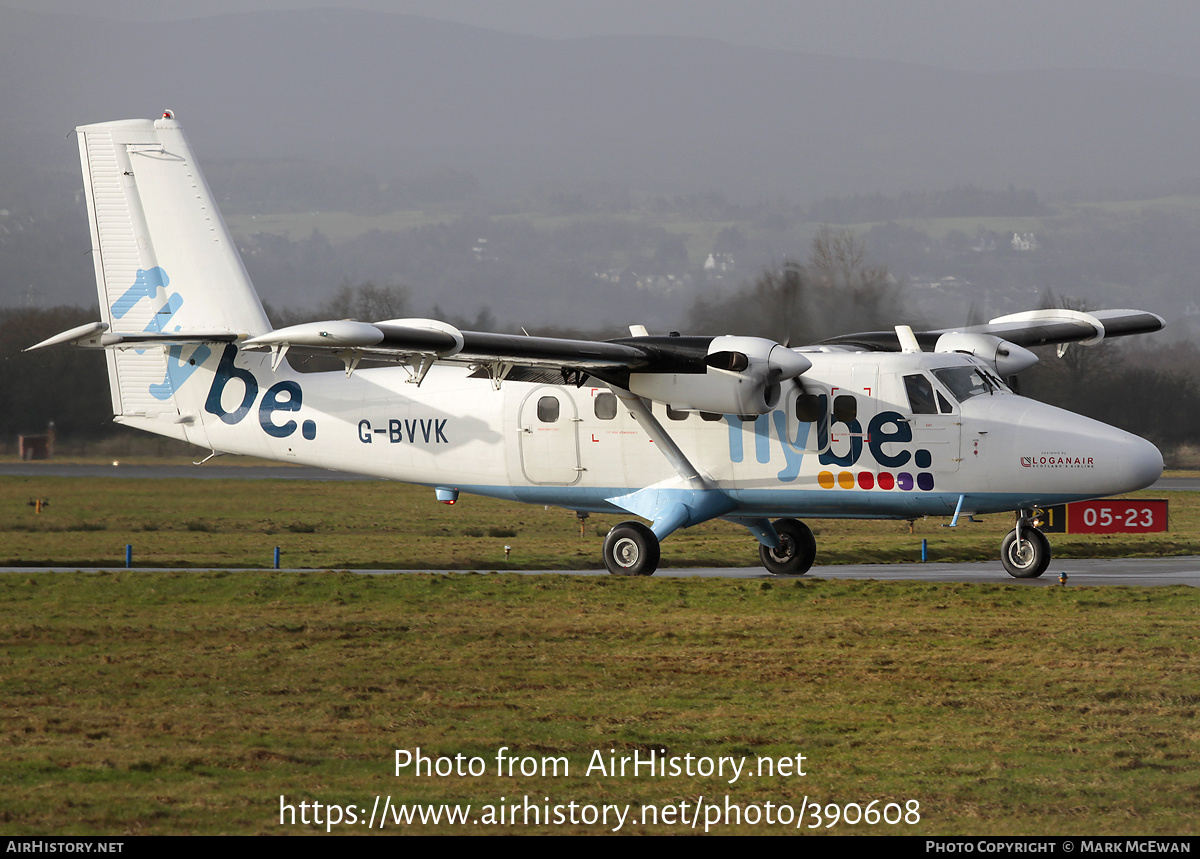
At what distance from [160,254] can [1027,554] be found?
50.9ft

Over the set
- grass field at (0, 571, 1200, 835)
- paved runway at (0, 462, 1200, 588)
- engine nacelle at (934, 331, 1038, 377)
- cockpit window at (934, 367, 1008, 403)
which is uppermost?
engine nacelle at (934, 331, 1038, 377)

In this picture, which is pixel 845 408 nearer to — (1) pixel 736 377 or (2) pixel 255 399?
(1) pixel 736 377

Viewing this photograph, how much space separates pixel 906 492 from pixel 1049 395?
74.6 ft

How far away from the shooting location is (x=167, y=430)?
22.6 meters

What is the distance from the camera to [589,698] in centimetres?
1112

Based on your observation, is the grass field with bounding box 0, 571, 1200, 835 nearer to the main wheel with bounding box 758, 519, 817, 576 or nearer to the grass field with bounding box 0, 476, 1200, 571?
the main wheel with bounding box 758, 519, 817, 576

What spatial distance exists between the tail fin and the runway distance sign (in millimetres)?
14531

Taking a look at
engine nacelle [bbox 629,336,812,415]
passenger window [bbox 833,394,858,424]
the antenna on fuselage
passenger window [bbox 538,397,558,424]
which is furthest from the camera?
passenger window [bbox 538,397,558,424]

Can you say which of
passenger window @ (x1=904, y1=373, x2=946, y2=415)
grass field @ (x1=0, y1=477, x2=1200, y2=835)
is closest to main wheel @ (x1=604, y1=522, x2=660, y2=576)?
grass field @ (x1=0, y1=477, x2=1200, y2=835)

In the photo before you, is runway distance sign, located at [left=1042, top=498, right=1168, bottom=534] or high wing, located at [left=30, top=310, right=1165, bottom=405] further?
runway distance sign, located at [left=1042, top=498, right=1168, bottom=534]

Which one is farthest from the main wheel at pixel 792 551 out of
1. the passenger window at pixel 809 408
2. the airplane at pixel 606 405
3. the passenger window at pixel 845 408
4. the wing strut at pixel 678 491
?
the passenger window at pixel 845 408

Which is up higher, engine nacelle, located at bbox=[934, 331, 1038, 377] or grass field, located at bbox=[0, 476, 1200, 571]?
engine nacelle, located at bbox=[934, 331, 1038, 377]

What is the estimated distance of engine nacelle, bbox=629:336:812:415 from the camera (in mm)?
18391

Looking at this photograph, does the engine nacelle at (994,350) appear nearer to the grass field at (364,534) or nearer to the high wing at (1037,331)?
the high wing at (1037,331)
